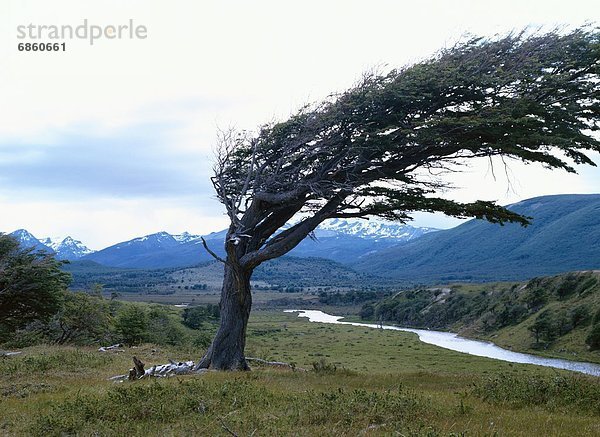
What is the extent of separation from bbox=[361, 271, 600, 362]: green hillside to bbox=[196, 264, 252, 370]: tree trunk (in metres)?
49.3

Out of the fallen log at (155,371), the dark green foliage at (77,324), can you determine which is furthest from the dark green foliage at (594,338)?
the fallen log at (155,371)

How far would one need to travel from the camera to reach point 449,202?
15.9 m

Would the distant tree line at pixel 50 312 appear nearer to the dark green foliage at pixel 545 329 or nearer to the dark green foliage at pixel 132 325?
the dark green foliage at pixel 132 325

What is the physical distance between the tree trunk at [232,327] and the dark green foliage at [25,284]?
10.8 meters

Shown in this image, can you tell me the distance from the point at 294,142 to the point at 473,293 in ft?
333

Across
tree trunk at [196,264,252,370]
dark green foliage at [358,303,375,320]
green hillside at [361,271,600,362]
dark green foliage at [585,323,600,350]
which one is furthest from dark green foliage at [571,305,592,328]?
dark green foliage at [358,303,375,320]

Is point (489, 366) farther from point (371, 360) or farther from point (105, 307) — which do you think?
point (105, 307)

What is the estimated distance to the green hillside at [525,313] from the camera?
62.0 m

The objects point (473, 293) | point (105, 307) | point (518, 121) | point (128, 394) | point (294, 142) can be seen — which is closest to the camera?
point (128, 394)

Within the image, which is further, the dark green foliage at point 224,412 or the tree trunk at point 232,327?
the tree trunk at point 232,327

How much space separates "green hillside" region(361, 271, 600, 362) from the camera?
6200 cm

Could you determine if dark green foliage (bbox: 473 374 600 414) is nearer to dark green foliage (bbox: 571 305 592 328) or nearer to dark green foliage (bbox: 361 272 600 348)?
dark green foliage (bbox: 361 272 600 348)

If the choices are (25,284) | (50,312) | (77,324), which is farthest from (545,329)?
(25,284)

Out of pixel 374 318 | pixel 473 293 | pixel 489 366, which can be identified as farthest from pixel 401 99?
pixel 374 318
